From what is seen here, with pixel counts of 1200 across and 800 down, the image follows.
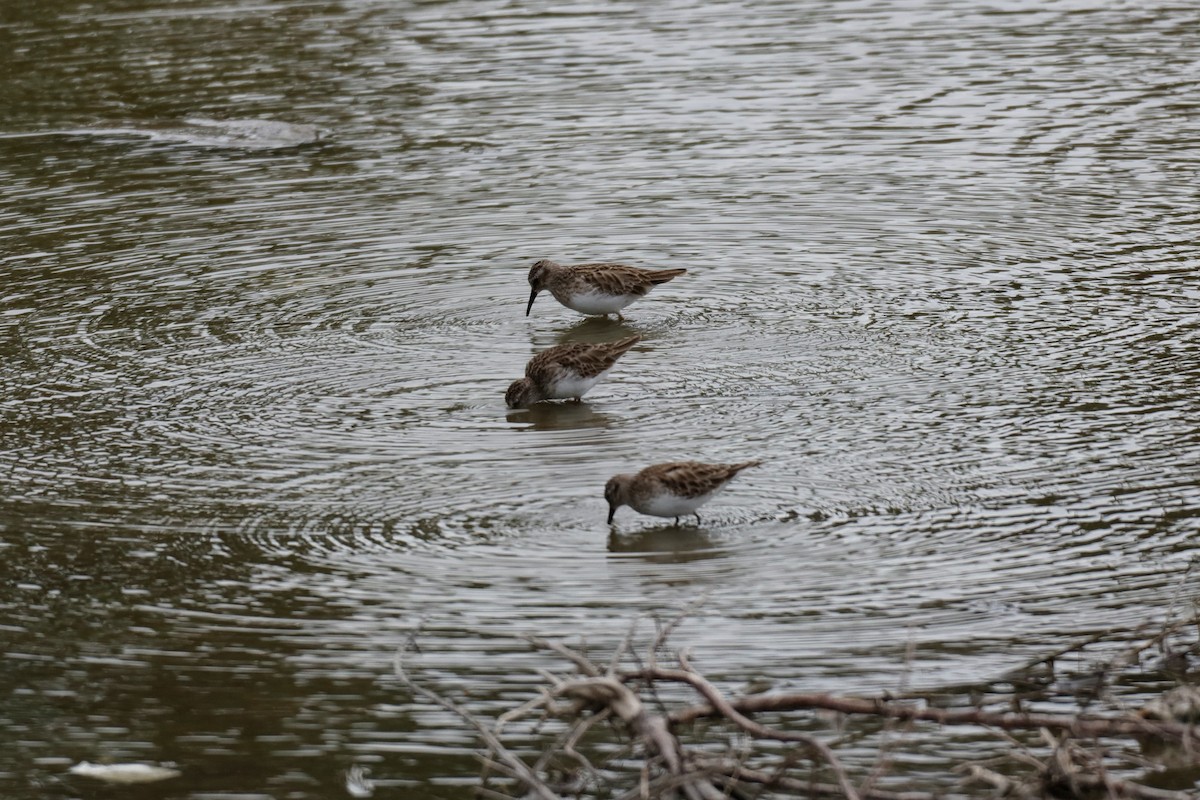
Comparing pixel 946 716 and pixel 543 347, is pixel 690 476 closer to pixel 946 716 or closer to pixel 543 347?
pixel 946 716

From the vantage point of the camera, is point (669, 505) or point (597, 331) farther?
point (597, 331)

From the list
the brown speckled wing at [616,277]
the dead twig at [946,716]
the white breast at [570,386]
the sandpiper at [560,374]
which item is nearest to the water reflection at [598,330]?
the brown speckled wing at [616,277]

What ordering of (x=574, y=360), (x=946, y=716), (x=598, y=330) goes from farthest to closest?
1. (x=598, y=330)
2. (x=574, y=360)
3. (x=946, y=716)

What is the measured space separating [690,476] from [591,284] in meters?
4.98

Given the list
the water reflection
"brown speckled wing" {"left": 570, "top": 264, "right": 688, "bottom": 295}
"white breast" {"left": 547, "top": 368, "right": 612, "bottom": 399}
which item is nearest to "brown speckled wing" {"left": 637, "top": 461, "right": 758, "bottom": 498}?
"white breast" {"left": 547, "top": 368, "right": 612, "bottom": 399}

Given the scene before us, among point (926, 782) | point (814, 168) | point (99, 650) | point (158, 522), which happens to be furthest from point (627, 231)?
point (926, 782)

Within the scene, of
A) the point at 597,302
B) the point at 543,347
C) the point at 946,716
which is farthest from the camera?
the point at 597,302

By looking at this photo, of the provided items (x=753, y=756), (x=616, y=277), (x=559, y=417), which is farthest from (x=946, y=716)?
(x=616, y=277)

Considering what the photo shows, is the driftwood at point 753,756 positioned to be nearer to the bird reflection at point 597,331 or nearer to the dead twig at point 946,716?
the dead twig at point 946,716


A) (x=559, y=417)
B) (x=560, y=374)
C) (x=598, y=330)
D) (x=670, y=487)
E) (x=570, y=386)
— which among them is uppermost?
(x=670, y=487)

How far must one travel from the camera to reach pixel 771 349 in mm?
13531

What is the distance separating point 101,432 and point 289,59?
14.3 meters

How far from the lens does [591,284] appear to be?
1471cm

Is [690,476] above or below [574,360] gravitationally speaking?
above
